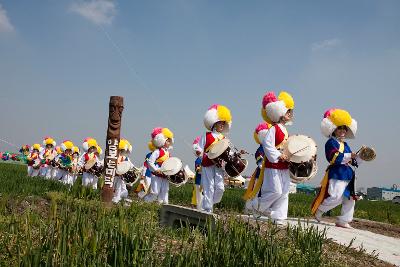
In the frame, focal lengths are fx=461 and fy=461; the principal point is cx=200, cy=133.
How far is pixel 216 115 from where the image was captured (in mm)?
8062

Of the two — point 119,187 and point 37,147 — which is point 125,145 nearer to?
point 119,187

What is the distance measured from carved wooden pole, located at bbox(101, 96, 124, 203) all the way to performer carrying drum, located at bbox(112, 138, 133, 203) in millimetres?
4033

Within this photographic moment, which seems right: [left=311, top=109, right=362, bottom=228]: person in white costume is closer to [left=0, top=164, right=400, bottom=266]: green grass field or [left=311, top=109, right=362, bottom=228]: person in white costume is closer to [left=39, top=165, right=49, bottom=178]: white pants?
[left=0, top=164, right=400, bottom=266]: green grass field

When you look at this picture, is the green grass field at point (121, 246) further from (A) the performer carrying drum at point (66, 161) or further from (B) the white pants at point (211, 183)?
(A) the performer carrying drum at point (66, 161)

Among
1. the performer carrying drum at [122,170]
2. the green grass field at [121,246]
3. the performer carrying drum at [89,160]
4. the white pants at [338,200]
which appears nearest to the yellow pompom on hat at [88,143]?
the performer carrying drum at [89,160]

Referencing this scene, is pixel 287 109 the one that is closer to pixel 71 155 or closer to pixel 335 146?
pixel 335 146

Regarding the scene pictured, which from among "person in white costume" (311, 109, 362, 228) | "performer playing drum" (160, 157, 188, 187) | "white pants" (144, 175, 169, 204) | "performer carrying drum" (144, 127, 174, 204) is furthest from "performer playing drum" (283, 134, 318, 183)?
"white pants" (144, 175, 169, 204)

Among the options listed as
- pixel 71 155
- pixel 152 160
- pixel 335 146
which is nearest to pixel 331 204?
pixel 335 146

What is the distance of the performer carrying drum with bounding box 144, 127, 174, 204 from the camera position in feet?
37.8

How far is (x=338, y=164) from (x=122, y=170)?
663 cm

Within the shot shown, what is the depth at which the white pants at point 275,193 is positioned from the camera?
23.0 ft

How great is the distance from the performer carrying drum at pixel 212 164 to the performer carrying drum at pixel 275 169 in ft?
3.11

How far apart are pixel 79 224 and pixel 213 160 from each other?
4.56 metres

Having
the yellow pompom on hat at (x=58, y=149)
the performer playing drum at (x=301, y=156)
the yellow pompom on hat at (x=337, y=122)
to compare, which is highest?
the yellow pompom on hat at (x=58, y=149)
